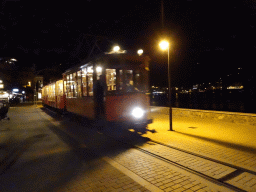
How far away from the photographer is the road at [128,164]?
3.98m

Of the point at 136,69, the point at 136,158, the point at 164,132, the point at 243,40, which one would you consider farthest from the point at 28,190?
the point at 243,40

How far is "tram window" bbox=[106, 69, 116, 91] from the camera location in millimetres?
9070

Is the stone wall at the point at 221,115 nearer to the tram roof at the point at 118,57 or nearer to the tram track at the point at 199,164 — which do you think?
the tram roof at the point at 118,57

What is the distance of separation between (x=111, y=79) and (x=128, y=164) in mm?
4792

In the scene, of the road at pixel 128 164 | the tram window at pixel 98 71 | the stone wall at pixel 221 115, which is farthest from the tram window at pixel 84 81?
the stone wall at pixel 221 115

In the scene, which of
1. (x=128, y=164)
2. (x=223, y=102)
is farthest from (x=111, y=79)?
(x=223, y=102)

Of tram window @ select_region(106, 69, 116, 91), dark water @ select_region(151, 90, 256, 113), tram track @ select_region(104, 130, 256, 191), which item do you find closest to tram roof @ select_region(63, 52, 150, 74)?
tram window @ select_region(106, 69, 116, 91)

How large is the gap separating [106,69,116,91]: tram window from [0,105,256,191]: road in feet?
7.64

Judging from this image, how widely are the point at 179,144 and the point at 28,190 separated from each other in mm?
4495

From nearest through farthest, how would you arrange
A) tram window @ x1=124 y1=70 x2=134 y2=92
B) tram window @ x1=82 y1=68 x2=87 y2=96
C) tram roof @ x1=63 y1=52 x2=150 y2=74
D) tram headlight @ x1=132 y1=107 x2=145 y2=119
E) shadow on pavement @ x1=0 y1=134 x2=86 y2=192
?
shadow on pavement @ x1=0 y1=134 x2=86 y2=192 < tram roof @ x1=63 y1=52 x2=150 y2=74 < tram window @ x1=124 y1=70 x2=134 y2=92 < tram headlight @ x1=132 y1=107 x2=145 y2=119 < tram window @ x1=82 y1=68 x2=87 y2=96

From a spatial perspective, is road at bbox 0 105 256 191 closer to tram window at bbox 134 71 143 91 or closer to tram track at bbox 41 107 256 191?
tram track at bbox 41 107 256 191

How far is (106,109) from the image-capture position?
899cm

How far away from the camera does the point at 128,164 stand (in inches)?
200

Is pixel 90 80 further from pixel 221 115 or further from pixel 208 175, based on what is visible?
pixel 208 175
